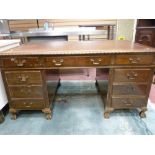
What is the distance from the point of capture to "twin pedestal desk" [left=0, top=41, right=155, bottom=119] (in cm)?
120

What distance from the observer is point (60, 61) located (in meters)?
1.24

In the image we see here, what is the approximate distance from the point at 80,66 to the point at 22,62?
0.51 meters

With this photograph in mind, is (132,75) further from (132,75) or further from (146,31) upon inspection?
(146,31)

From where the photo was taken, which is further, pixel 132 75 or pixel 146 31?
pixel 146 31

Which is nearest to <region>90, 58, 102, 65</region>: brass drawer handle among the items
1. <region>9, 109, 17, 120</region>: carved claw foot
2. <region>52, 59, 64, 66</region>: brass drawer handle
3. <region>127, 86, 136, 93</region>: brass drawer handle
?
<region>52, 59, 64, 66</region>: brass drawer handle

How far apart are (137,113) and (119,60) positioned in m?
0.70

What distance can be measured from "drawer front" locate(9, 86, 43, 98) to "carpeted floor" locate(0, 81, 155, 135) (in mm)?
303

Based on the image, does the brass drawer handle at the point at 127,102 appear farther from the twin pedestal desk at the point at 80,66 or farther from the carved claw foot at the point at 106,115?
the carved claw foot at the point at 106,115

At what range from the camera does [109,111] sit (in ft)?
4.75

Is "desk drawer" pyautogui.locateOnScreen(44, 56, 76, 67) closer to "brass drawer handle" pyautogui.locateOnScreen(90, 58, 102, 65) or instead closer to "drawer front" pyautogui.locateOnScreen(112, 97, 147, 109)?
"brass drawer handle" pyautogui.locateOnScreen(90, 58, 102, 65)

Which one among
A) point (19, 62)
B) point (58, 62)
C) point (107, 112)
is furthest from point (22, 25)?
point (107, 112)

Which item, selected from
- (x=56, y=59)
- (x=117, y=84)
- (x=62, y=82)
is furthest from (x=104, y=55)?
(x=62, y=82)

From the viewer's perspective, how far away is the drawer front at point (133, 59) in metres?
1.21
